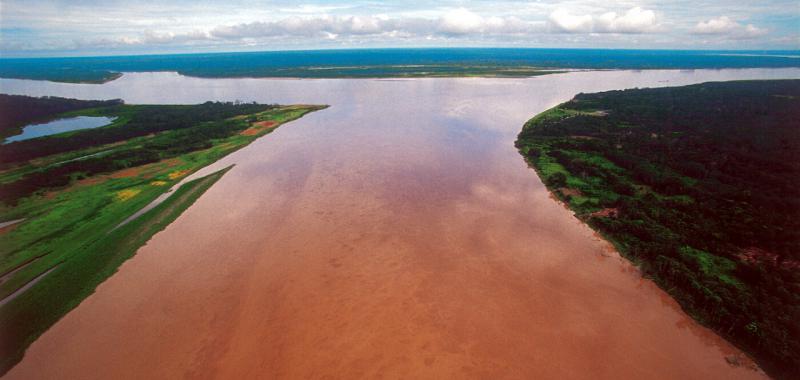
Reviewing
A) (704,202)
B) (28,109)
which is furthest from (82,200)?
(28,109)

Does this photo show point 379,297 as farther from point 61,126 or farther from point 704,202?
point 61,126

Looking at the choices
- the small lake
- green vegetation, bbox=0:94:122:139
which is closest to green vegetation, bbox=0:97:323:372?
the small lake

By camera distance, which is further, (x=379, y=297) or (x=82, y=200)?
(x=82, y=200)

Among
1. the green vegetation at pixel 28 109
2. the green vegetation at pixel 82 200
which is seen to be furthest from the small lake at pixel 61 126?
the green vegetation at pixel 82 200

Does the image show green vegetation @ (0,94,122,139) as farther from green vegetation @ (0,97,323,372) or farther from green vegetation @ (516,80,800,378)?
green vegetation @ (516,80,800,378)

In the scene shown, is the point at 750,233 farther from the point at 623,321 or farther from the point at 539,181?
the point at 539,181

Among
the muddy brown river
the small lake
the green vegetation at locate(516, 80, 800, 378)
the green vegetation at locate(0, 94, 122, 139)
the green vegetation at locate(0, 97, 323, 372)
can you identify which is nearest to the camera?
the muddy brown river

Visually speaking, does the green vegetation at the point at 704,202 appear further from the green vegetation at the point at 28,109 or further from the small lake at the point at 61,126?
the green vegetation at the point at 28,109
